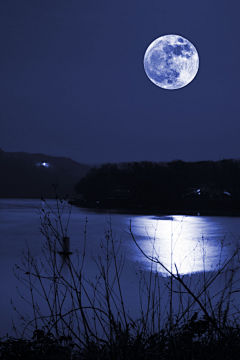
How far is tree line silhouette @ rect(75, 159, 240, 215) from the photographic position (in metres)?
83.6

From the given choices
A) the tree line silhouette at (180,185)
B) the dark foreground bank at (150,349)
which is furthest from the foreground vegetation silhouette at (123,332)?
the tree line silhouette at (180,185)

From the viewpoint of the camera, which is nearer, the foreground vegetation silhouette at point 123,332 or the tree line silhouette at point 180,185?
the foreground vegetation silhouette at point 123,332

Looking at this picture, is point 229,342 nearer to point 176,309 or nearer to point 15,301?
point 176,309

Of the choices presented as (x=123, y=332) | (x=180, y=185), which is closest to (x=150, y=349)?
(x=123, y=332)

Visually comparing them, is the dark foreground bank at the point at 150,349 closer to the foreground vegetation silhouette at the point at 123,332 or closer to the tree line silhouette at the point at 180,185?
the foreground vegetation silhouette at the point at 123,332

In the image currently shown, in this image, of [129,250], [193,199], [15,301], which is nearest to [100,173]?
[193,199]

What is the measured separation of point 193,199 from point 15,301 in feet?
263

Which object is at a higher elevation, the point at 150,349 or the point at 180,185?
the point at 180,185

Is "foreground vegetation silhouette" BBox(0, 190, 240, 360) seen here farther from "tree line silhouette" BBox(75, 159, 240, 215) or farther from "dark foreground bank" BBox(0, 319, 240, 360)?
"tree line silhouette" BBox(75, 159, 240, 215)

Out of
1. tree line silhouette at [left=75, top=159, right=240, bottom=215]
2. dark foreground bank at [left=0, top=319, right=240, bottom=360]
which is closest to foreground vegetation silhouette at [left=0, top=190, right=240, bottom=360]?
dark foreground bank at [left=0, top=319, right=240, bottom=360]

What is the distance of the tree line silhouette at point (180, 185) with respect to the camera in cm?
8362

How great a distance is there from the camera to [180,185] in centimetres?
8844

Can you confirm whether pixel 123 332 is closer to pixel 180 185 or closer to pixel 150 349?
pixel 150 349

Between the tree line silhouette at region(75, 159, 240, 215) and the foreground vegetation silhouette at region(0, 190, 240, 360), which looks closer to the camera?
the foreground vegetation silhouette at region(0, 190, 240, 360)
